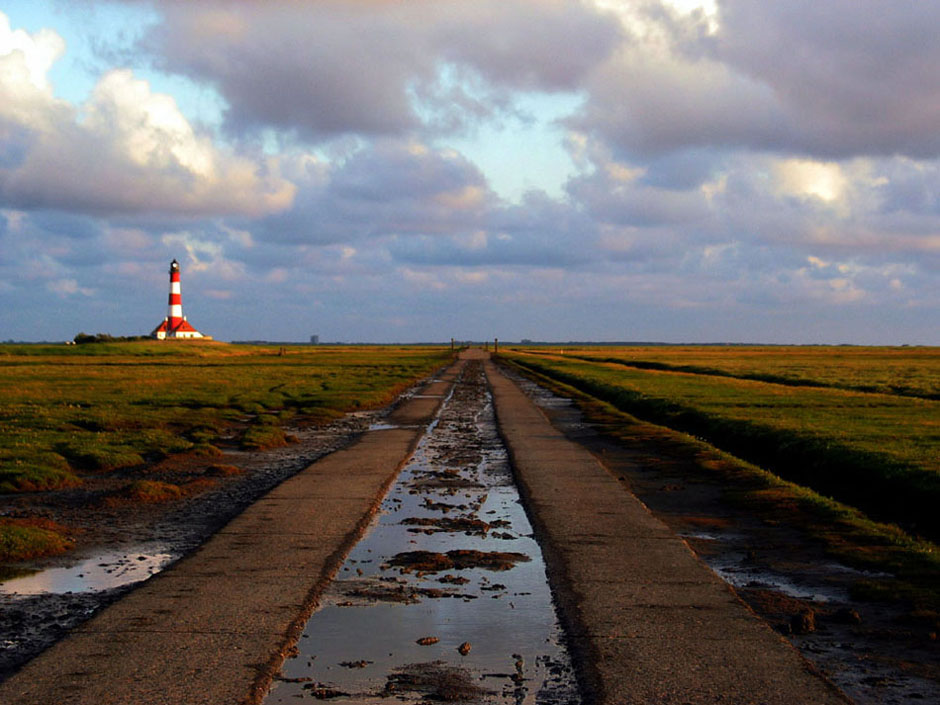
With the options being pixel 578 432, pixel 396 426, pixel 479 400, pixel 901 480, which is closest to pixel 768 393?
pixel 479 400

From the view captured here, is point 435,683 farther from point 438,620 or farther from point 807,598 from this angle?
point 807,598

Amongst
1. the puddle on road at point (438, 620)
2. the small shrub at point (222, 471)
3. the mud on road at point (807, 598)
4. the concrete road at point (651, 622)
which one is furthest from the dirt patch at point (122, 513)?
the mud on road at point (807, 598)

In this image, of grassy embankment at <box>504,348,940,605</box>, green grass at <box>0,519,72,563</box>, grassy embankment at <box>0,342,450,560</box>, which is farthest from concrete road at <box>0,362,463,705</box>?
grassy embankment at <box>504,348,940,605</box>

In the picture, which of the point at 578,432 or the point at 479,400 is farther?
the point at 479,400

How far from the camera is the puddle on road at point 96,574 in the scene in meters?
9.77

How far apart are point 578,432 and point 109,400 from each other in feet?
76.9

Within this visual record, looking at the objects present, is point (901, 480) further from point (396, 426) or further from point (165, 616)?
point (396, 426)

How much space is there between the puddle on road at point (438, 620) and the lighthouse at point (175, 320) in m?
131

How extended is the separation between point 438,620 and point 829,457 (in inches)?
572

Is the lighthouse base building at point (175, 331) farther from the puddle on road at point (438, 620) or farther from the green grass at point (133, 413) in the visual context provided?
the puddle on road at point (438, 620)

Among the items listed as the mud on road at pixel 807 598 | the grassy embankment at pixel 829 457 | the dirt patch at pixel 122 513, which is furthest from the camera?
the grassy embankment at pixel 829 457

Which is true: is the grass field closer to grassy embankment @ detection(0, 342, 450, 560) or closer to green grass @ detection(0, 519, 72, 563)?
green grass @ detection(0, 519, 72, 563)

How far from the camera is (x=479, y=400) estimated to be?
44625 millimetres

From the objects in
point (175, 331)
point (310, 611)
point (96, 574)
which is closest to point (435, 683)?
point (310, 611)
